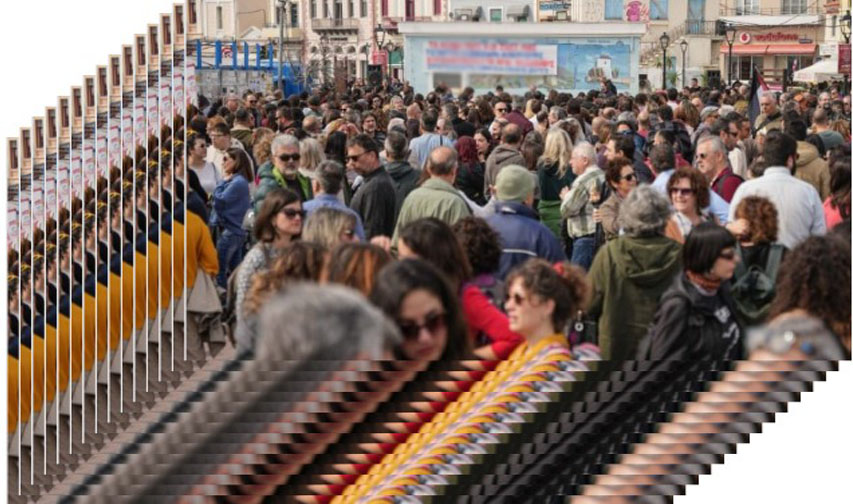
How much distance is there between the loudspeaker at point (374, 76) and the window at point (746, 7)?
Result: 5677 mm

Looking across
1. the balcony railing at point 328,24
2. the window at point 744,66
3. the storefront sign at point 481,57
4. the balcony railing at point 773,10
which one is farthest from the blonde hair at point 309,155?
the window at point 744,66

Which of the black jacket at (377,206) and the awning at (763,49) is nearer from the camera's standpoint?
the black jacket at (377,206)

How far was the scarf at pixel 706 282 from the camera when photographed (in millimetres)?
5219

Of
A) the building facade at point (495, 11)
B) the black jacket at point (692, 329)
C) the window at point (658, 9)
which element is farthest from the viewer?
the window at point (658, 9)

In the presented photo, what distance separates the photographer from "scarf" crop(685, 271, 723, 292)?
5.22 meters

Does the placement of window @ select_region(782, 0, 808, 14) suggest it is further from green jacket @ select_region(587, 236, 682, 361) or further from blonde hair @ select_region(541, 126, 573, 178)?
green jacket @ select_region(587, 236, 682, 361)

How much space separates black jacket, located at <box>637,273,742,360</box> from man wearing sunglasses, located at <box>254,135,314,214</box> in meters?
3.28

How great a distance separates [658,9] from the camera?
755 cm

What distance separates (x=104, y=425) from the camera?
5551mm

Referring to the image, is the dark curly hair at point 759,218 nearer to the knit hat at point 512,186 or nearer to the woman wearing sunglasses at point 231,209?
the knit hat at point 512,186

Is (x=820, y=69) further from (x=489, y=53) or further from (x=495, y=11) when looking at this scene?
(x=489, y=53)

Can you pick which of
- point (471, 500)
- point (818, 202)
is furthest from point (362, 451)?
point (818, 202)

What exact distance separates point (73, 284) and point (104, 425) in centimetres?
52

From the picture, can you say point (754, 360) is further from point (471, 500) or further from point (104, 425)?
point (104, 425)
